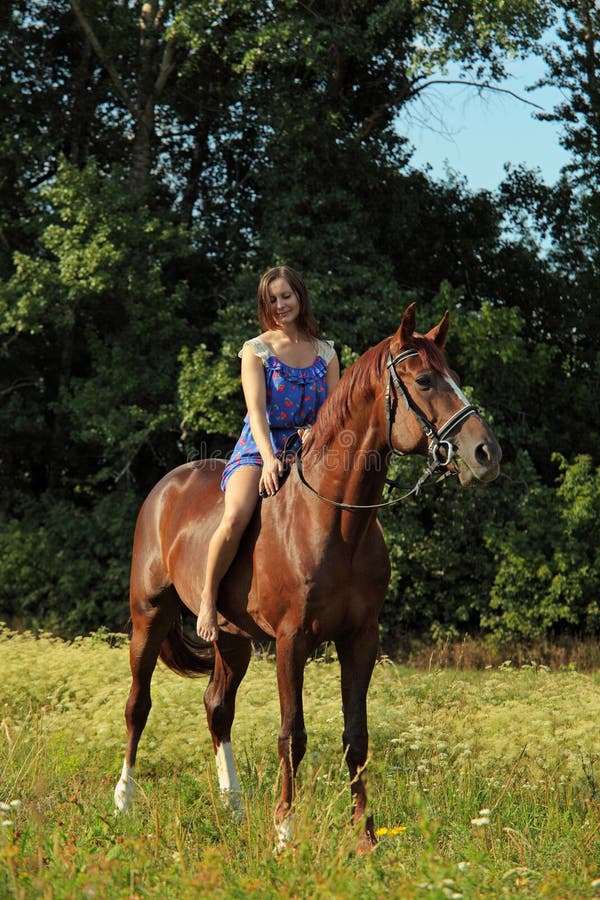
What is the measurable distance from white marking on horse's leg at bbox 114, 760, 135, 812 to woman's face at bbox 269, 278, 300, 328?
2.74 meters

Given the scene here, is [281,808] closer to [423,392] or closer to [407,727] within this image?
[423,392]

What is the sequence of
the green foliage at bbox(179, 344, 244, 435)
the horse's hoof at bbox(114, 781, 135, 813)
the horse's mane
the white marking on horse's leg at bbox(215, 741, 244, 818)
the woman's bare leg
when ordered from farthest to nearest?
the green foliage at bbox(179, 344, 244, 435), the horse's hoof at bbox(114, 781, 135, 813), the white marking on horse's leg at bbox(215, 741, 244, 818), the woman's bare leg, the horse's mane

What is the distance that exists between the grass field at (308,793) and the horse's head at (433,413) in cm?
141

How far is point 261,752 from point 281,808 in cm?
207

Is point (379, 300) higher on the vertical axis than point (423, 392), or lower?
higher

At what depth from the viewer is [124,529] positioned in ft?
53.1

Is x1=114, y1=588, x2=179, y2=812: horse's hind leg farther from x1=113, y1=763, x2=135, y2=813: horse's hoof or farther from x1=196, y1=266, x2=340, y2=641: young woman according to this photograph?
x1=196, y1=266, x2=340, y2=641: young woman

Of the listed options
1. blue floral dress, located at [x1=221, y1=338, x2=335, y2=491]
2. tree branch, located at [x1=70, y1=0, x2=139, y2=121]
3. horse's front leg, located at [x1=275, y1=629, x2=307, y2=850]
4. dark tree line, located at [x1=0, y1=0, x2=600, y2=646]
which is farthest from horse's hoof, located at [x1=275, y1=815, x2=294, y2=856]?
tree branch, located at [x1=70, y1=0, x2=139, y2=121]

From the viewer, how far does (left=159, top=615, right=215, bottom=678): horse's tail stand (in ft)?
20.8

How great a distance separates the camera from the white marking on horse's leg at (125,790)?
5364 millimetres

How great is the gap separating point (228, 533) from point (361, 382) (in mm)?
1101

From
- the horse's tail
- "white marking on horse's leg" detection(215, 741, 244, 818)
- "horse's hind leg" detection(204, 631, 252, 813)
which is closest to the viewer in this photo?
"white marking on horse's leg" detection(215, 741, 244, 818)

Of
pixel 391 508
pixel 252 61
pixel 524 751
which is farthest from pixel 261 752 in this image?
pixel 252 61

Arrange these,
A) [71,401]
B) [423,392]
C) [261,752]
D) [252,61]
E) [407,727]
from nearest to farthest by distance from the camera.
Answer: [423,392] < [261,752] < [407,727] < [252,61] < [71,401]
